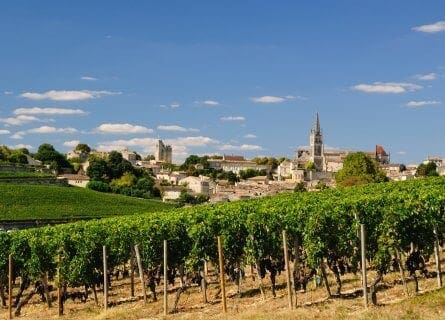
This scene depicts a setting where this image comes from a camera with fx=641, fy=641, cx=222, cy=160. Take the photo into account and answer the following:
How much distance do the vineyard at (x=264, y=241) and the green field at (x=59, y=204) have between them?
46.3 metres

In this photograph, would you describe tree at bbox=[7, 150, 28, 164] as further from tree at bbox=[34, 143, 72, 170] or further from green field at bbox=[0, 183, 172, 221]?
green field at bbox=[0, 183, 172, 221]

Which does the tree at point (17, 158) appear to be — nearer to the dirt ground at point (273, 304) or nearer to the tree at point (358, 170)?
the tree at point (358, 170)

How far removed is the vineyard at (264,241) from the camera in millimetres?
15344

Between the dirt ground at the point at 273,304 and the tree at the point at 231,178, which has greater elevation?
the tree at the point at 231,178

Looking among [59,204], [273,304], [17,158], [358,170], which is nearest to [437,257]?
[273,304]

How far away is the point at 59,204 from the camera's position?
79188mm

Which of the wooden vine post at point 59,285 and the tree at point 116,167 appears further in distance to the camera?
the tree at point 116,167

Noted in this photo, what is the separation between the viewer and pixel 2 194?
7819 cm

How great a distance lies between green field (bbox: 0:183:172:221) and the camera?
70.1 m

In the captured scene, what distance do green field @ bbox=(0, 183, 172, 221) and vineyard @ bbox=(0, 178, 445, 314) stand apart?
1821 inches

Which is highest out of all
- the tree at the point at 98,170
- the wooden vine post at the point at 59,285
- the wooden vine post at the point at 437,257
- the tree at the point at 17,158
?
the tree at the point at 17,158

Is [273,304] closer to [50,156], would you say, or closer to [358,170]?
[358,170]

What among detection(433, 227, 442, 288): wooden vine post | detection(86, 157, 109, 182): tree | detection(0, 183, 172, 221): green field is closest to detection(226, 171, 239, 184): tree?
detection(86, 157, 109, 182): tree

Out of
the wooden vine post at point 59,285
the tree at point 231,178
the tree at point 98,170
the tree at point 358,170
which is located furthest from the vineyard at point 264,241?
the tree at point 231,178
